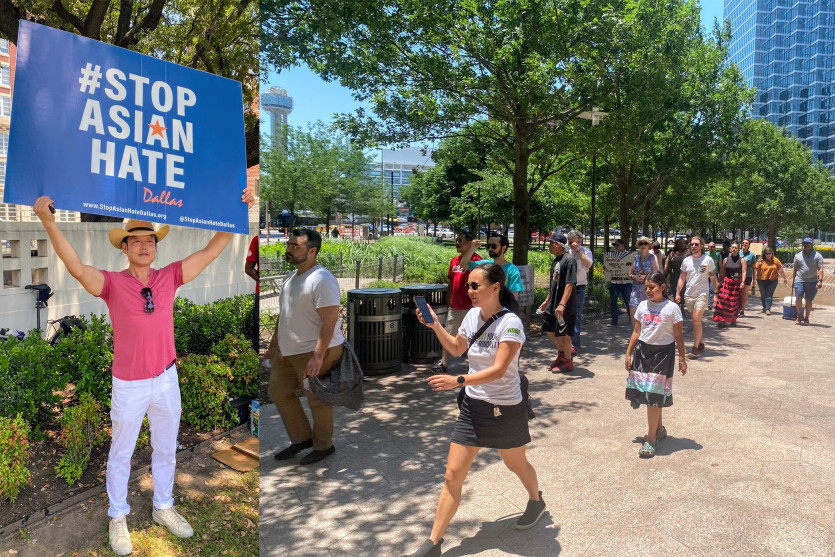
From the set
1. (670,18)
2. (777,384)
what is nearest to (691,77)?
(670,18)

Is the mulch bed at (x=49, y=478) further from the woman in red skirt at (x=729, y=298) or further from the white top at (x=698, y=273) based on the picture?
the woman in red skirt at (x=729, y=298)

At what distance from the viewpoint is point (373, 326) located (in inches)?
248

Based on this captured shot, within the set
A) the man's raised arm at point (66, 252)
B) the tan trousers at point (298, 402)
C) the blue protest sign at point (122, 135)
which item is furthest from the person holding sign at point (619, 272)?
the man's raised arm at point (66, 252)

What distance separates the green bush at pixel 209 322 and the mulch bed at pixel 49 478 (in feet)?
4.71

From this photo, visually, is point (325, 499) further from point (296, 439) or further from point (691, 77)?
point (691, 77)

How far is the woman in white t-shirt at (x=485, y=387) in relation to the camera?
2885mm

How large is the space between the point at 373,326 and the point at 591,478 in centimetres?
303

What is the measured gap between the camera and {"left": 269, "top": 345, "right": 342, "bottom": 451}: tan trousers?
398 cm

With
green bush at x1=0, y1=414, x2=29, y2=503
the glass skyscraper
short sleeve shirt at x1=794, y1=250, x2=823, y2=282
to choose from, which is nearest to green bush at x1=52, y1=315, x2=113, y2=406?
green bush at x1=0, y1=414, x2=29, y2=503

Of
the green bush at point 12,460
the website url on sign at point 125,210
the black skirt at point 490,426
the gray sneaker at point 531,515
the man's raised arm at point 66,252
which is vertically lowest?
the gray sneaker at point 531,515

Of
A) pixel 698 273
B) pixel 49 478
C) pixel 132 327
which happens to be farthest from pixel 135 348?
pixel 698 273

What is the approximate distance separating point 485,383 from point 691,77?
10.8 m

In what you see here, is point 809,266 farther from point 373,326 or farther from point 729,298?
point 373,326

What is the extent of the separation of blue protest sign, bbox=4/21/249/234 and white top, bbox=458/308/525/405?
125 cm
